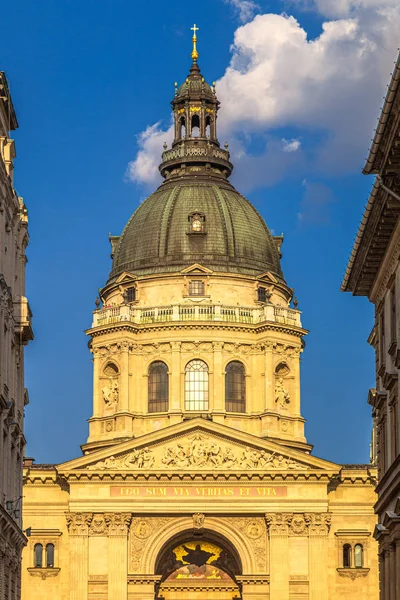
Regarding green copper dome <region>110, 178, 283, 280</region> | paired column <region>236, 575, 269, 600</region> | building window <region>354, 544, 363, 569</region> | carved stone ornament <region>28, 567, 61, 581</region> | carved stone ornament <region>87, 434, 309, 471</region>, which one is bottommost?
paired column <region>236, 575, 269, 600</region>

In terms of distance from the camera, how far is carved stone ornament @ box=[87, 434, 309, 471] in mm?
94438

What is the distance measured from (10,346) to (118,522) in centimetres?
4615

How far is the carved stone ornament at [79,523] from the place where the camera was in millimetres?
93500

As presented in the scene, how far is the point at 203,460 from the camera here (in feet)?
310

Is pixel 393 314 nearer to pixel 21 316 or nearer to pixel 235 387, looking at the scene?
pixel 21 316

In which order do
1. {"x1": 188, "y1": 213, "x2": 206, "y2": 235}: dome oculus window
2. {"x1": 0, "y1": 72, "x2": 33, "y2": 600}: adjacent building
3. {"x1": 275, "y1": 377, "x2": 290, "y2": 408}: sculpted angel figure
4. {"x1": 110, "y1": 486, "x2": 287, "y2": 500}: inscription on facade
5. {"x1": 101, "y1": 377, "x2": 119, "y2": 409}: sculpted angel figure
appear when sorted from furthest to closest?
{"x1": 188, "y1": 213, "x2": 206, "y2": 235}: dome oculus window < {"x1": 101, "y1": 377, "x2": 119, "y2": 409}: sculpted angel figure < {"x1": 275, "y1": 377, "x2": 290, "y2": 408}: sculpted angel figure < {"x1": 110, "y1": 486, "x2": 287, "y2": 500}: inscription on facade < {"x1": 0, "y1": 72, "x2": 33, "y2": 600}: adjacent building

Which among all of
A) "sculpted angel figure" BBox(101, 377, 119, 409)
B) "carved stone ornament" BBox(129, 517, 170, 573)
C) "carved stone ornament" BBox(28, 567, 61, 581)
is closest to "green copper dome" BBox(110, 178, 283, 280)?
"sculpted angel figure" BBox(101, 377, 119, 409)

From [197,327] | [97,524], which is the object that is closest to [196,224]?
[197,327]

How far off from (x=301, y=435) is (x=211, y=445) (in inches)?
492

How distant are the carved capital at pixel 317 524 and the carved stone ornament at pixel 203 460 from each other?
114 inches

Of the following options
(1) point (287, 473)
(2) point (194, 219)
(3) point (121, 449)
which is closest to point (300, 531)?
(1) point (287, 473)

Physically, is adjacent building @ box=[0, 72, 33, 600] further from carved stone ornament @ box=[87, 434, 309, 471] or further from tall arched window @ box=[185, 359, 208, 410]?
tall arched window @ box=[185, 359, 208, 410]

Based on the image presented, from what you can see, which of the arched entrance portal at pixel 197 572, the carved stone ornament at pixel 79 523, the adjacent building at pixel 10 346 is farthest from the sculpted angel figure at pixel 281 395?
the adjacent building at pixel 10 346

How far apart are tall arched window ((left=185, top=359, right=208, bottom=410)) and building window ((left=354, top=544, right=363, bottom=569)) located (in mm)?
15112
